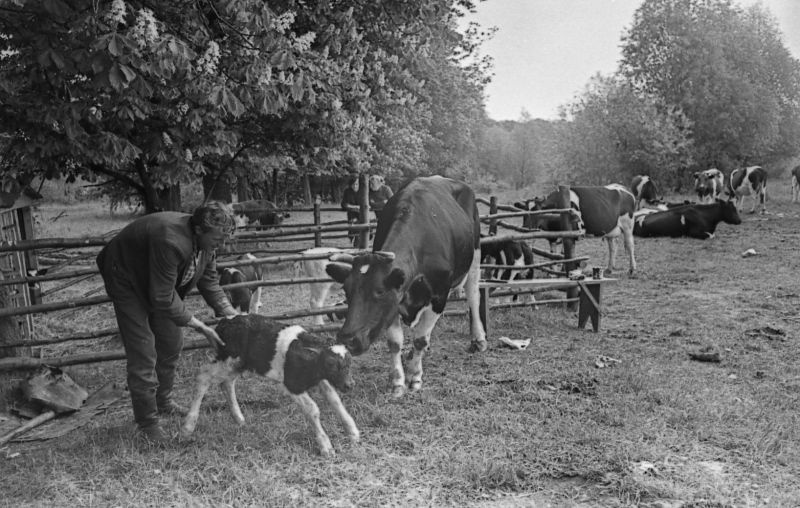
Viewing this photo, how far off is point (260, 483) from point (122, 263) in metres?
1.94

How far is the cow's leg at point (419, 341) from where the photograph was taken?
18.8ft

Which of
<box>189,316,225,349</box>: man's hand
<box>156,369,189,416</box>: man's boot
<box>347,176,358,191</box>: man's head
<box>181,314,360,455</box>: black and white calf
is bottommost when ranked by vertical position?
<box>156,369,189,416</box>: man's boot

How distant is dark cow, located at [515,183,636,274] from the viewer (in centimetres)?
1125

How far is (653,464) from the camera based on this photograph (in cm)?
402

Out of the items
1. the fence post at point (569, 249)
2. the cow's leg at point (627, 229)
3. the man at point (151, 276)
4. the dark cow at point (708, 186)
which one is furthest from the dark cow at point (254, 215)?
the dark cow at point (708, 186)

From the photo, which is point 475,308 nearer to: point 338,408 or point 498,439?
point 498,439

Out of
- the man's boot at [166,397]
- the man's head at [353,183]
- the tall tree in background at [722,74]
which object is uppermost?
Answer: the tall tree in background at [722,74]

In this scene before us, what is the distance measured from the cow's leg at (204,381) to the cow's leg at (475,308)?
10.1ft

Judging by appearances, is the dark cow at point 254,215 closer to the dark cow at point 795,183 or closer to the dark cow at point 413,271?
the dark cow at point 413,271

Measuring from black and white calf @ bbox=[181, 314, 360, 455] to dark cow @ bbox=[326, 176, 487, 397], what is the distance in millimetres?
350

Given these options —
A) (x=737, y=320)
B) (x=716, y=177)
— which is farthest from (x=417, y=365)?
(x=716, y=177)

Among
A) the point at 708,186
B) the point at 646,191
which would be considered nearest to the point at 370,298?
the point at 646,191

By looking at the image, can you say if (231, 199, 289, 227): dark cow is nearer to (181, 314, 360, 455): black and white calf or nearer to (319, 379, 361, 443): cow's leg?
(181, 314, 360, 455): black and white calf

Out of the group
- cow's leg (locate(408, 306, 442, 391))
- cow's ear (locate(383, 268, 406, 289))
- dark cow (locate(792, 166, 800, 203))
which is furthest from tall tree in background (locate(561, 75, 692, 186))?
cow's ear (locate(383, 268, 406, 289))
